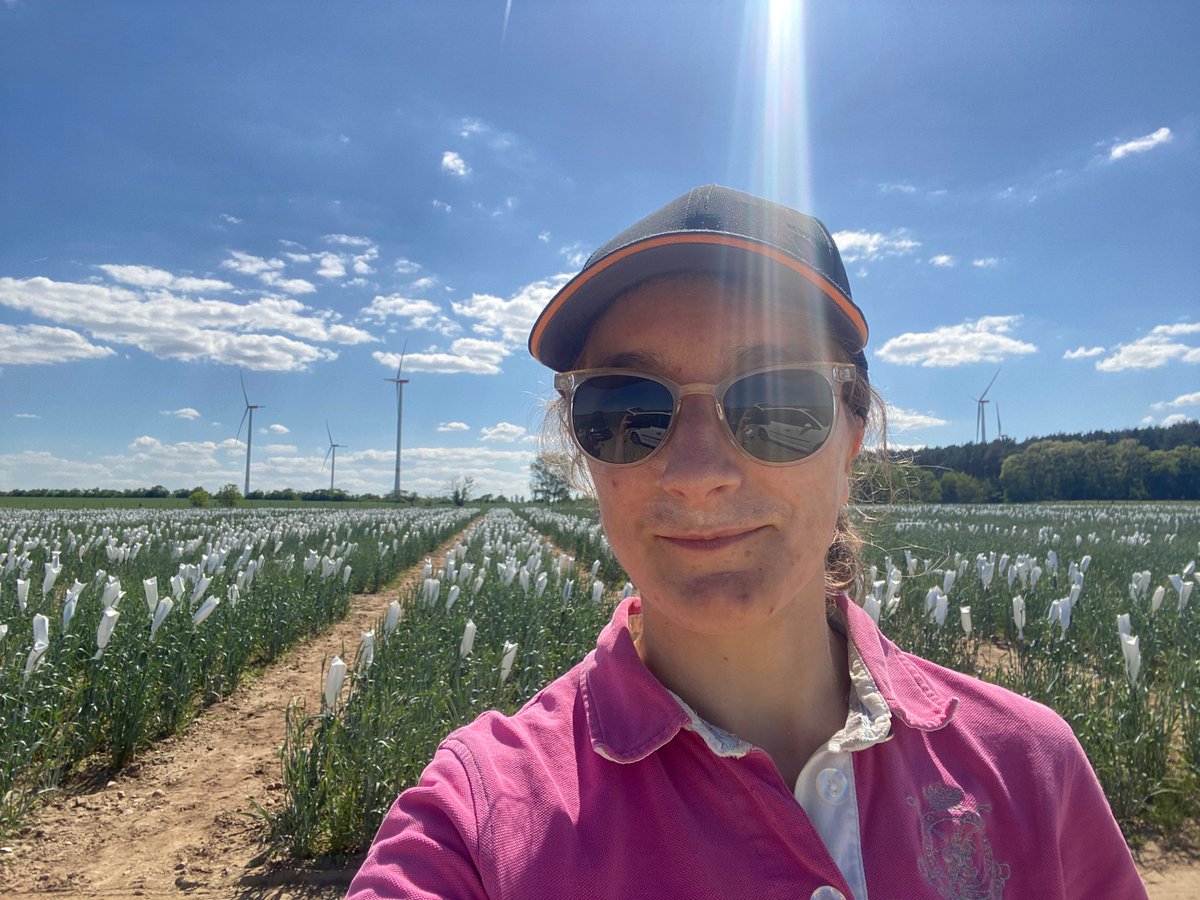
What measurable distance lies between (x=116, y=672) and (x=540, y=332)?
5.17m

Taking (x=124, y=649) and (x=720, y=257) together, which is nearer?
(x=720, y=257)

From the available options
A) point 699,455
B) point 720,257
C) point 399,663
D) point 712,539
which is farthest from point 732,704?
point 399,663

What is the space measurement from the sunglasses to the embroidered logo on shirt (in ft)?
1.97

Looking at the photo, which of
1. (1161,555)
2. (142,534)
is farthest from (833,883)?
(142,534)

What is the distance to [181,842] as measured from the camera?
3.98 meters

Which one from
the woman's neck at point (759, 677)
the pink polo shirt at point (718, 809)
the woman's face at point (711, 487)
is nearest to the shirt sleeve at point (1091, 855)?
the pink polo shirt at point (718, 809)

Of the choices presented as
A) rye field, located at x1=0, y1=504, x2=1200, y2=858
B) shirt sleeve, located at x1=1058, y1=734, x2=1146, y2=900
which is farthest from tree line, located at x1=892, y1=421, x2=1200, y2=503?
shirt sleeve, located at x1=1058, y1=734, x2=1146, y2=900

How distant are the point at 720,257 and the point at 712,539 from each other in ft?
1.68

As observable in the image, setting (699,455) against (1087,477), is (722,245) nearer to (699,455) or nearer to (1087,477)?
(699,455)

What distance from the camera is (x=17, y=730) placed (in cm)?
411

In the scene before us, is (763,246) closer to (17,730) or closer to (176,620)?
(17,730)

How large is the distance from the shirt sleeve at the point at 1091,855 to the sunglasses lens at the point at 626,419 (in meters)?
0.94

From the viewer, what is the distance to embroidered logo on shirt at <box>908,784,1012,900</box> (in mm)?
1072

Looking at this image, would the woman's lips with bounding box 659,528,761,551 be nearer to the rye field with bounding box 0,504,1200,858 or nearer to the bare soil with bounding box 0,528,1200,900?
the rye field with bounding box 0,504,1200,858
